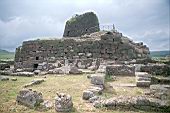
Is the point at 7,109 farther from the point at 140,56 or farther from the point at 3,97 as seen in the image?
the point at 140,56

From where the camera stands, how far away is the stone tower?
3666cm

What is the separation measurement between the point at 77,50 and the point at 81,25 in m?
10.7

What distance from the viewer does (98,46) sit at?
2622 centimetres

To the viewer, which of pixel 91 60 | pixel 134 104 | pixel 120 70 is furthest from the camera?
pixel 91 60

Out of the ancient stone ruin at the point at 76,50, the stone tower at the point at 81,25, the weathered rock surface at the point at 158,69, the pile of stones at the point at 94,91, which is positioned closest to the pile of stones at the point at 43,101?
the pile of stones at the point at 94,91

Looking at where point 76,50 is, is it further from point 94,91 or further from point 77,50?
point 94,91

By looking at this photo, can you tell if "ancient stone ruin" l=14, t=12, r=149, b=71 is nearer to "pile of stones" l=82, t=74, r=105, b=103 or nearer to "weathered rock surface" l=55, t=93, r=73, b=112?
"pile of stones" l=82, t=74, r=105, b=103

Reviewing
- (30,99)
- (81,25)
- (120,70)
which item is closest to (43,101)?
(30,99)

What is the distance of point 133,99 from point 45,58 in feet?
62.2

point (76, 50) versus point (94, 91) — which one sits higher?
point (76, 50)

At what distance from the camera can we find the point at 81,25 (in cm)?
3669

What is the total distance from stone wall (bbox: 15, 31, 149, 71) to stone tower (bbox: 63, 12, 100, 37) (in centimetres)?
900

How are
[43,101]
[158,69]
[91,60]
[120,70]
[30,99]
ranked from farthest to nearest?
1. [91,60]
2. [158,69]
3. [120,70]
4. [43,101]
5. [30,99]

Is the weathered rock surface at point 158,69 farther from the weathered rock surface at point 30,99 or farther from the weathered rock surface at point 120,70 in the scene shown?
the weathered rock surface at point 30,99
